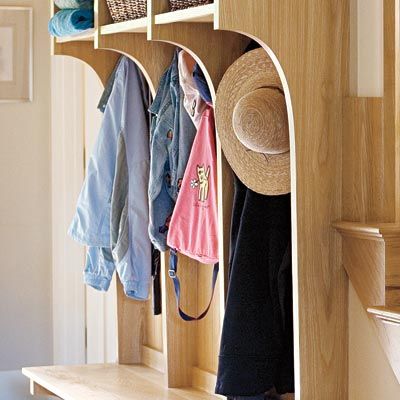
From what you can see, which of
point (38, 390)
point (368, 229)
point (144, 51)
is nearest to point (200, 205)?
point (144, 51)

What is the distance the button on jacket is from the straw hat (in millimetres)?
829

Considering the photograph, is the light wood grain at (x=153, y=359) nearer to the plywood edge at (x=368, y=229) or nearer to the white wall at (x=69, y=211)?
the white wall at (x=69, y=211)

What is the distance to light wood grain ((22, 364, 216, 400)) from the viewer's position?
3.06m

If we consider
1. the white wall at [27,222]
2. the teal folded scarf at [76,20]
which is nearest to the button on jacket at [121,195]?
the teal folded scarf at [76,20]

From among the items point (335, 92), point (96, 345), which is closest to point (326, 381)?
point (335, 92)

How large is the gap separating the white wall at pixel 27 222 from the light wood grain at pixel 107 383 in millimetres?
1056

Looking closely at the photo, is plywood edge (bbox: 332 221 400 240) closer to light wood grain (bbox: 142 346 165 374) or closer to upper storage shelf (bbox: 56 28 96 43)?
upper storage shelf (bbox: 56 28 96 43)

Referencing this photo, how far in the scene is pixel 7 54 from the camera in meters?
4.51

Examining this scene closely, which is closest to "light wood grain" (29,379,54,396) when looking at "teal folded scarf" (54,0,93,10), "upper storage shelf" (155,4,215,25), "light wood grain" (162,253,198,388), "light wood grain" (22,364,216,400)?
"light wood grain" (22,364,216,400)

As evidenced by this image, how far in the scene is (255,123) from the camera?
2.33 meters

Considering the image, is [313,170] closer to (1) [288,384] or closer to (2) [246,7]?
(2) [246,7]

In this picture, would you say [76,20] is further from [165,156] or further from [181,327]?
[181,327]

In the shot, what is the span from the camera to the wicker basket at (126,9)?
2834mm

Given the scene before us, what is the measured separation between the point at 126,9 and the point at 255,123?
0.77m
